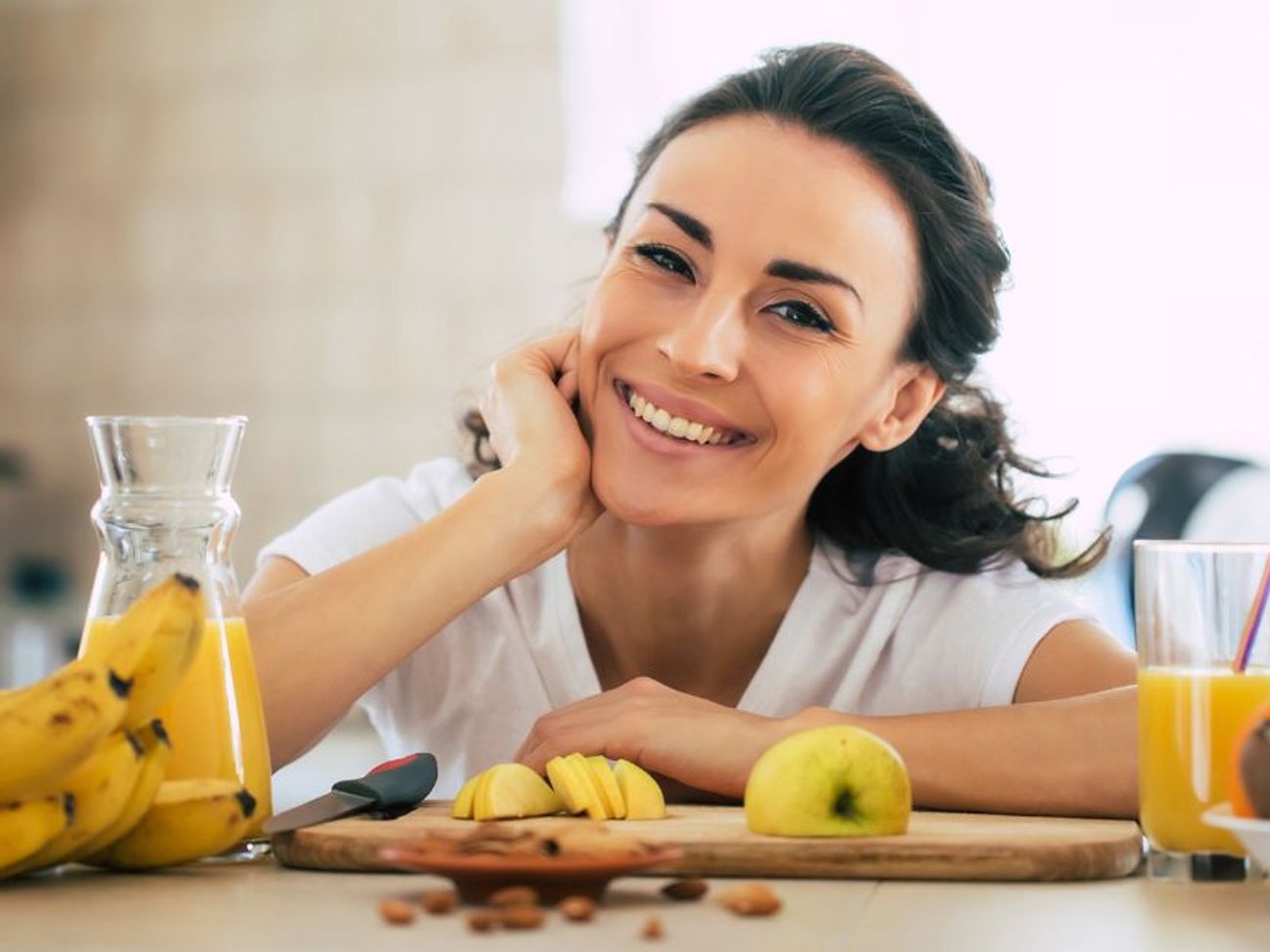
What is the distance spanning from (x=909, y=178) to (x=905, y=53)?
6.10 ft

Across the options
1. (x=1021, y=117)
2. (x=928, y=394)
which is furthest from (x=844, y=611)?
(x=1021, y=117)

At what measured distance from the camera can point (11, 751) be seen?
100 cm

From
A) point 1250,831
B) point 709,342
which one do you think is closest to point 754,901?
point 1250,831

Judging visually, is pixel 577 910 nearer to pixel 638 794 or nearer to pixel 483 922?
pixel 483 922

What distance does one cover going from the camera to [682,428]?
1.79 meters

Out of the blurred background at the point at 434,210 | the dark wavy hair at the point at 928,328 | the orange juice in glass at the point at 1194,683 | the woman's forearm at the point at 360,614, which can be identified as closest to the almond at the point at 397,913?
the orange juice in glass at the point at 1194,683

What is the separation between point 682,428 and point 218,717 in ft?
2.31

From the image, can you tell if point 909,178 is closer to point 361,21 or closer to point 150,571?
point 150,571

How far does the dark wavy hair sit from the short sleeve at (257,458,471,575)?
0.27 ft

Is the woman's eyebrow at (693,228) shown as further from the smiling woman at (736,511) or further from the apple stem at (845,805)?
the apple stem at (845,805)

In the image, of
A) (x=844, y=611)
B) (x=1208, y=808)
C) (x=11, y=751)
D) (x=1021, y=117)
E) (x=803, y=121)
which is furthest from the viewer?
(x=1021, y=117)

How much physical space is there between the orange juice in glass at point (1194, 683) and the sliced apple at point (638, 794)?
350 millimetres

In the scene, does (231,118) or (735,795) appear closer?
(735,795)

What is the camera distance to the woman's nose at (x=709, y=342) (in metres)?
1.74
